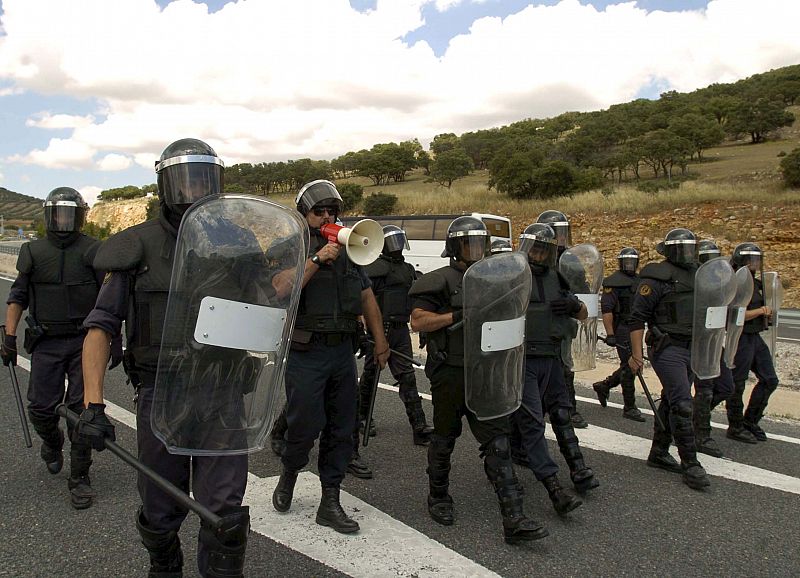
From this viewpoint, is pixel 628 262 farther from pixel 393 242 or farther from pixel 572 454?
pixel 572 454

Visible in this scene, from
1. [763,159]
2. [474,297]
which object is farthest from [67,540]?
[763,159]

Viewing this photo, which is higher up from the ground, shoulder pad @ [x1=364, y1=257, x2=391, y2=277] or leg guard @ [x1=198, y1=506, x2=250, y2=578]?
shoulder pad @ [x1=364, y1=257, x2=391, y2=277]

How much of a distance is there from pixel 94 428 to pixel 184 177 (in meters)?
1.06

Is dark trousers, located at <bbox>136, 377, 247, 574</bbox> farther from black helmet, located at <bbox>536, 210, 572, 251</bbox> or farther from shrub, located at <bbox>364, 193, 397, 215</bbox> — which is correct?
shrub, located at <bbox>364, 193, 397, 215</bbox>

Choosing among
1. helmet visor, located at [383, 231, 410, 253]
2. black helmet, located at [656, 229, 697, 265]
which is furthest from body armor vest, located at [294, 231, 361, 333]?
black helmet, located at [656, 229, 697, 265]

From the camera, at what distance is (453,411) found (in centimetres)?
392

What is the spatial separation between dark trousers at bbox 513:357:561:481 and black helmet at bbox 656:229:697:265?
1.52 metres

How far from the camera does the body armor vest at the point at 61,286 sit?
439 cm

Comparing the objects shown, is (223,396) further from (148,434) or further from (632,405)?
(632,405)

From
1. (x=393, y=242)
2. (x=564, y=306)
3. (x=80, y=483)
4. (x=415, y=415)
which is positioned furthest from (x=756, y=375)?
(x=80, y=483)

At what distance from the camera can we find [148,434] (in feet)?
8.42

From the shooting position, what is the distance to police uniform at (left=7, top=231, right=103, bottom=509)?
4391mm

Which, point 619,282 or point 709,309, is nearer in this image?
point 709,309

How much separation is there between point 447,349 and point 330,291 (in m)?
0.78
